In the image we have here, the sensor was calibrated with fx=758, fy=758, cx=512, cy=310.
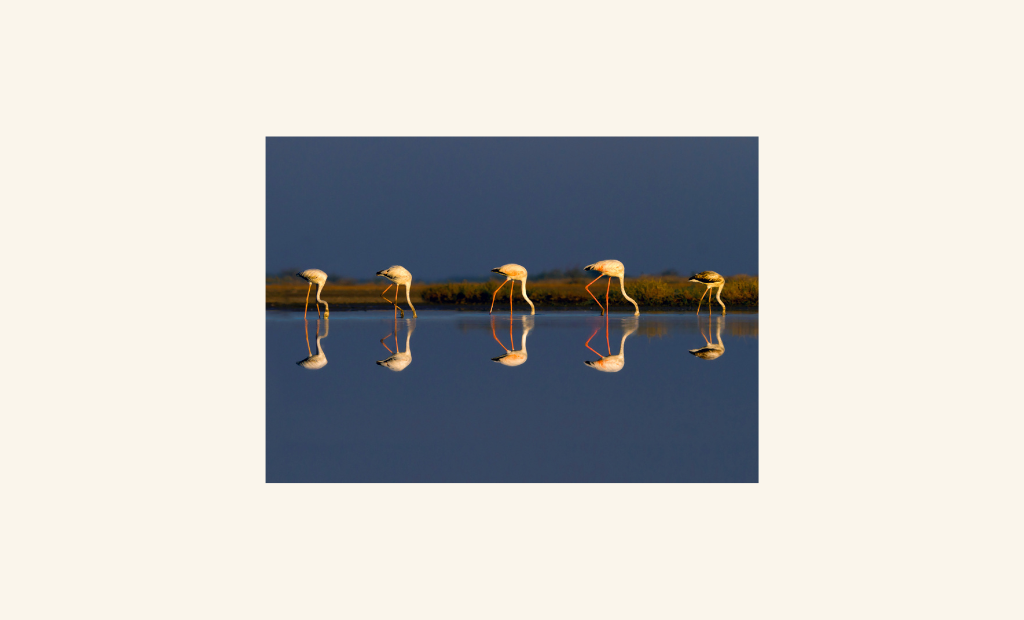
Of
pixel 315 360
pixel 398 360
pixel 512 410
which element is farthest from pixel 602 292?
pixel 512 410

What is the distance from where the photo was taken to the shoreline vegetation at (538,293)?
1105 cm

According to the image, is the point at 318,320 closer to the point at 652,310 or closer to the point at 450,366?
the point at 450,366

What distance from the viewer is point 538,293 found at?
12.9 meters

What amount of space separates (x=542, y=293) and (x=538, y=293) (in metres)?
0.07

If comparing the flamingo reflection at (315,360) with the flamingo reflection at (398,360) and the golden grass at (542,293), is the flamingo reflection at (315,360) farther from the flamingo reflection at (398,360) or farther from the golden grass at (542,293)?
the golden grass at (542,293)

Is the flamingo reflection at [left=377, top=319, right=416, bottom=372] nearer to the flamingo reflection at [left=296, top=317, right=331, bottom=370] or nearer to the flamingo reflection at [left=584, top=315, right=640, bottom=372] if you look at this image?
the flamingo reflection at [left=296, top=317, right=331, bottom=370]

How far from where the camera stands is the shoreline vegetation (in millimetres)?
11055

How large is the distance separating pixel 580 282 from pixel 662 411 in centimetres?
628

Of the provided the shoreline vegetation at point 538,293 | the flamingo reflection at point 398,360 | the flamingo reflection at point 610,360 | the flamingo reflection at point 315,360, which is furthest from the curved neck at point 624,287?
the flamingo reflection at point 315,360

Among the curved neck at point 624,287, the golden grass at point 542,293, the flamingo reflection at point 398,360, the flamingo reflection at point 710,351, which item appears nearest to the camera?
the flamingo reflection at point 398,360

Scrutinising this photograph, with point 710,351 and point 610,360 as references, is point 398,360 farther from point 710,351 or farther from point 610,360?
point 710,351

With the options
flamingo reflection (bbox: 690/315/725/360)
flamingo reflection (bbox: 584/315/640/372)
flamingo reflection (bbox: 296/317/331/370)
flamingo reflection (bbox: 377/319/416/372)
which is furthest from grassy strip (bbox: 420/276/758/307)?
flamingo reflection (bbox: 296/317/331/370)

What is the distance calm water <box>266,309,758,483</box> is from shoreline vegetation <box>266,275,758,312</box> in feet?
7.11

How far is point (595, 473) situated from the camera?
542 cm
